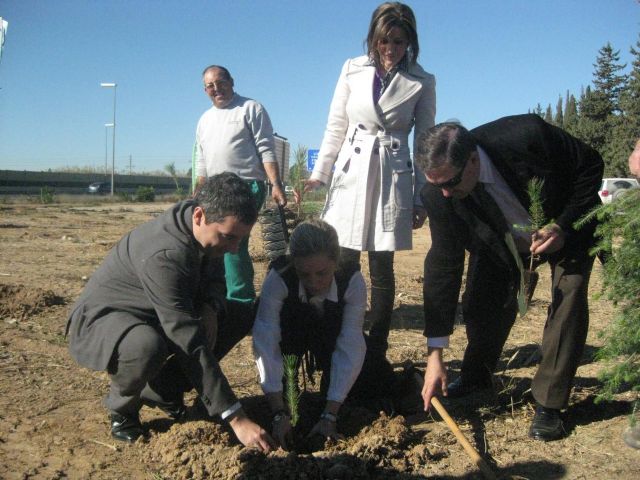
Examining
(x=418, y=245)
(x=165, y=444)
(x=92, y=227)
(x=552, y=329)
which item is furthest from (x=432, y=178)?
(x=92, y=227)

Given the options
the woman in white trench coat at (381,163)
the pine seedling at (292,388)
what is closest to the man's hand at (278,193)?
the woman in white trench coat at (381,163)

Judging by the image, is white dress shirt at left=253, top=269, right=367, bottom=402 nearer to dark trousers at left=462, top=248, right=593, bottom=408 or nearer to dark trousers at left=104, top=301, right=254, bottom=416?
dark trousers at left=104, top=301, right=254, bottom=416

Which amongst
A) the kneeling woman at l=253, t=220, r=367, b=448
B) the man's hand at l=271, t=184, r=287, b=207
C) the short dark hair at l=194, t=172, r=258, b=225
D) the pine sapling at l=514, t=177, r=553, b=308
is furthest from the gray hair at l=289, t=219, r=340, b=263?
the man's hand at l=271, t=184, r=287, b=207

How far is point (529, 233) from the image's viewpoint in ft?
10.5

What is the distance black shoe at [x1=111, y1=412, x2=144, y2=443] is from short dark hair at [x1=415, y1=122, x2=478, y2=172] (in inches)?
71.3

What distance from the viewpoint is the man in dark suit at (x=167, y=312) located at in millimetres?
2670

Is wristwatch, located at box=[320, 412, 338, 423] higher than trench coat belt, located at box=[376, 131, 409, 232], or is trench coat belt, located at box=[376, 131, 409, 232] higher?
trench coat belt, located at box=[376, 131, 409, 232]

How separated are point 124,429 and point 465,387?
1885 mm

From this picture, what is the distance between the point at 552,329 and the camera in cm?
316

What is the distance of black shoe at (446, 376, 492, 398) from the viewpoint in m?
3.73

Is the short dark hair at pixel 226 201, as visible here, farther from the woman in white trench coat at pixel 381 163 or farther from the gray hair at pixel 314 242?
the woman in white trench coat at pixel 381 163

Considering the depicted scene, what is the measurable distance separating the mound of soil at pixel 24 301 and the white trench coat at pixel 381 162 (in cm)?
263

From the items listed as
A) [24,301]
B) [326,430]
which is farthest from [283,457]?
[24,301]

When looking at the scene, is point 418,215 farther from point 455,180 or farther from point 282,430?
point 282,430
